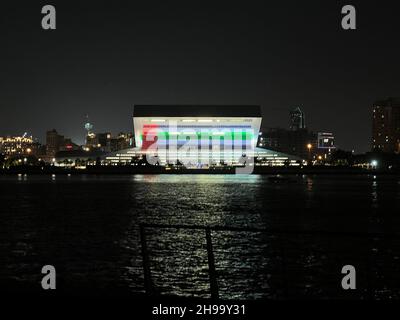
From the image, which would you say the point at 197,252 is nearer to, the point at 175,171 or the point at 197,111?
the point at 175,171

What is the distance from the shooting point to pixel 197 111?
404 feet

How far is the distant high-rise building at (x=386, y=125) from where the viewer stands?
18562cm

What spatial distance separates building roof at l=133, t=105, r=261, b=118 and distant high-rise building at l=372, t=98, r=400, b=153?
246 feet

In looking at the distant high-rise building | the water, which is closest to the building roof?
the distant high-rise building

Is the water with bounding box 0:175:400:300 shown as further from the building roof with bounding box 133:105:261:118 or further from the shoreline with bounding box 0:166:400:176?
the building roof with bounding box 133:105:261:118

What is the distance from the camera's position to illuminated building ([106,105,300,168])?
120 metres

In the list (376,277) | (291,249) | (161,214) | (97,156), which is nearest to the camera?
(376,277)

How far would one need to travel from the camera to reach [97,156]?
13000cm

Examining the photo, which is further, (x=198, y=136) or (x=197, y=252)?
(x=198, y=136)

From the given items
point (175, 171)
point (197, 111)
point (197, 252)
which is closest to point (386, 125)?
point (197, 111)

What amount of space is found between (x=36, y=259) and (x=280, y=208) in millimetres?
21940

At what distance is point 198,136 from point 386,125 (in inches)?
3395

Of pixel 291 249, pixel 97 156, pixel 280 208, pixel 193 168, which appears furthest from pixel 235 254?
pixel 97 156
